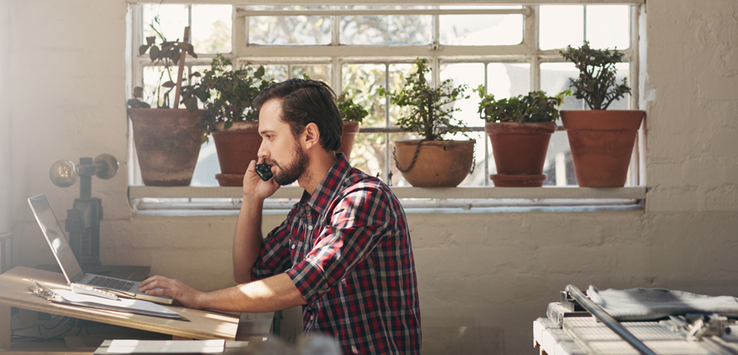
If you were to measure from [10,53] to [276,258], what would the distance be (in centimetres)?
139

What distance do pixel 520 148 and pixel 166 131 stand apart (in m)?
1.37

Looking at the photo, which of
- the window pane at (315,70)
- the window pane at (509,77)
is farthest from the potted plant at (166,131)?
the window pane at (509,77)

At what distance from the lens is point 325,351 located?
392 mm

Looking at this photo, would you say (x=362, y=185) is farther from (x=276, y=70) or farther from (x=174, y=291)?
(x=276, y=70)

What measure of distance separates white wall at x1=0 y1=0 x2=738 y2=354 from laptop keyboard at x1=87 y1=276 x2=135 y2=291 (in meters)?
0.53

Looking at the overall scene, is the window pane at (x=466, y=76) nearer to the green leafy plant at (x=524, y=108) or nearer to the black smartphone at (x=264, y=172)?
the green leafy plant at (x=524, y=108)

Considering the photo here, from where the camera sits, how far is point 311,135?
5.00 feet

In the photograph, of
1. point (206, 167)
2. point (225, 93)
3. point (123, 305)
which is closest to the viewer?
point (123, 305)

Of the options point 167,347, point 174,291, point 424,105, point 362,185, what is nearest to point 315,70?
point 424,105

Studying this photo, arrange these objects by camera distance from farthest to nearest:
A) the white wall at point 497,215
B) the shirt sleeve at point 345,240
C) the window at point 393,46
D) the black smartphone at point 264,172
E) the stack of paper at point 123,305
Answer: the window at point 393,46
the white wall at point 497,215
the black smartphone at point 264,172
the stack of paper at point 123,305
the shirt sleeve at point 345,240

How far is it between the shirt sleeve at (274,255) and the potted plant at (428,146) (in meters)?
0.63

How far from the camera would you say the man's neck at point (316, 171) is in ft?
5.11

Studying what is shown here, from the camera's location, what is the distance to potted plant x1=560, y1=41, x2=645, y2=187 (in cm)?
214

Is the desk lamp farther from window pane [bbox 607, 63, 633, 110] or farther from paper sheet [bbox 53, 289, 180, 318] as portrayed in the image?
window pane [bbox 607, 63, 633, 110]
